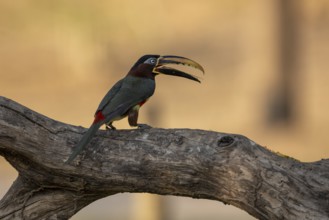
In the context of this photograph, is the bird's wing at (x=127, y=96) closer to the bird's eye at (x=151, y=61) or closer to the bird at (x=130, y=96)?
the bird at (x=130, y=96)

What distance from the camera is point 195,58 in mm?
A: 27484

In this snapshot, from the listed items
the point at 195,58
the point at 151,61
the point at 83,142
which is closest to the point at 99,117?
the point at 83,142

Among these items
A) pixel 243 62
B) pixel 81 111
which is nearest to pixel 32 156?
pixel 81 111

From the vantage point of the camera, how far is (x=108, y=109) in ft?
30.1

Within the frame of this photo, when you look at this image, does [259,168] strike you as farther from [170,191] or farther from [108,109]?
[108,109]

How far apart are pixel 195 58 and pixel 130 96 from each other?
18099mm

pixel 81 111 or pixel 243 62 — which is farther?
pixel 243 62

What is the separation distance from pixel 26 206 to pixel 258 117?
16.2 metres

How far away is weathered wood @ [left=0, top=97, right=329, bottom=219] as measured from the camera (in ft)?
27.3

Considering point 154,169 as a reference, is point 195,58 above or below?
above

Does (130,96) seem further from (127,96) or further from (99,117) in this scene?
(99,117)

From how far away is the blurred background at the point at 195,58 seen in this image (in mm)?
24953

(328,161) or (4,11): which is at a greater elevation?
(4,11)

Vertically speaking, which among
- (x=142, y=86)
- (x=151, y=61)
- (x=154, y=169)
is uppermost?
(x=151, y=61)
